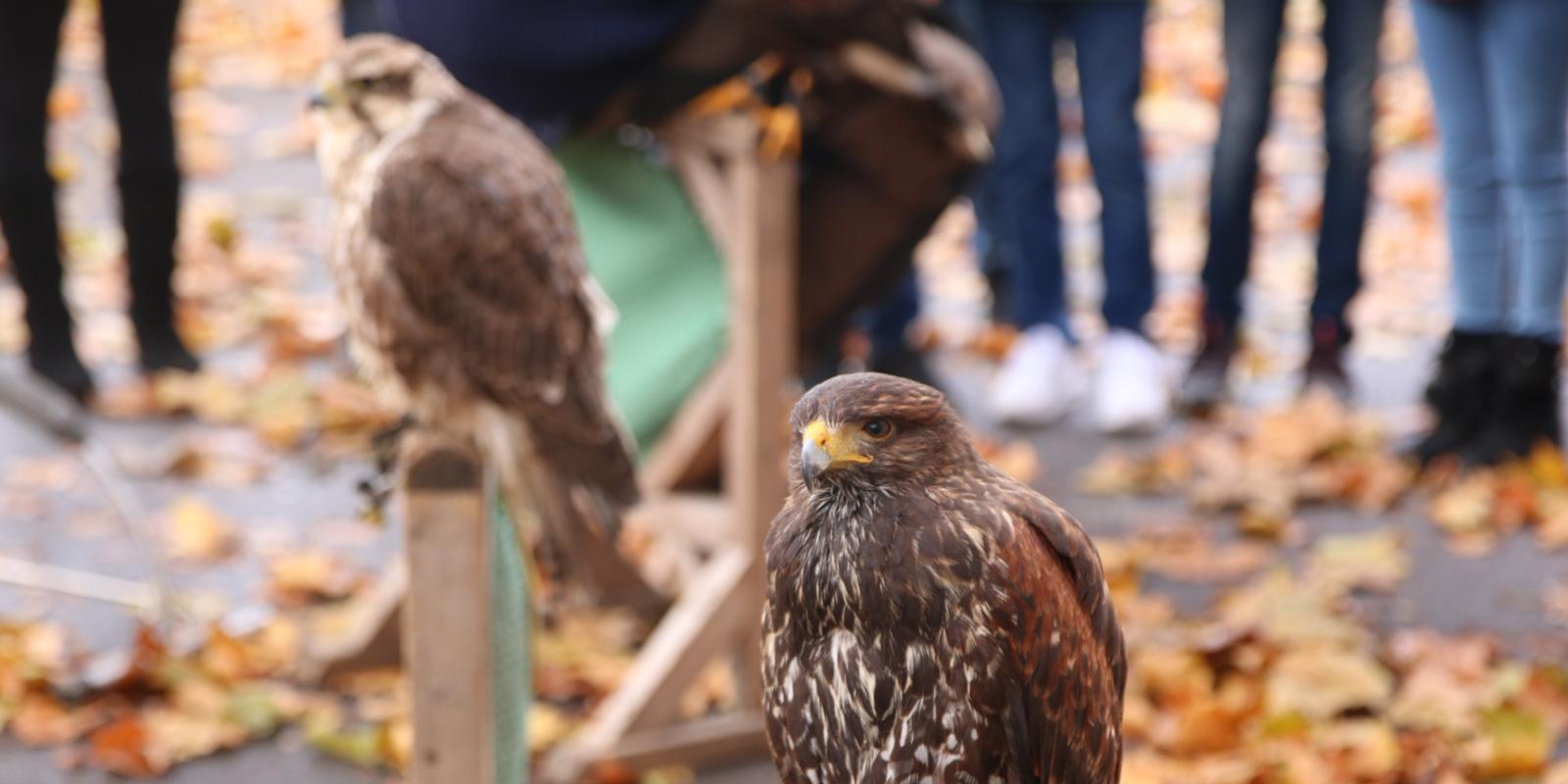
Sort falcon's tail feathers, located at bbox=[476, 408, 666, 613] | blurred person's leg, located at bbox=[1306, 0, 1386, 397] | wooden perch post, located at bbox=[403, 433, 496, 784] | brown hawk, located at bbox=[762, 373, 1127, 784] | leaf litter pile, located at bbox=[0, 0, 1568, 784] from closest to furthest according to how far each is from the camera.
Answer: brown hawk, located at bbox=[762, 373, 1127, 784]
wooden perch post, located at bbox=[403, 433, 496, 784]
falcon's tail feathers, located at bbox=[476, 408, 666, 613]
leaf litter pile, located at bbox=[0, 0, 1568, 784]
blurred person's leg, located at bbox=[1306, 0, 1386, 397]

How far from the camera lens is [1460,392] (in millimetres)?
5734

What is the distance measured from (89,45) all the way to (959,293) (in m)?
6.72

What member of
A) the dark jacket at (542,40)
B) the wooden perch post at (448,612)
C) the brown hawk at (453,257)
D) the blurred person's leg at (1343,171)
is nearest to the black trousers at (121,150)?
the dark jacket at (542,40)

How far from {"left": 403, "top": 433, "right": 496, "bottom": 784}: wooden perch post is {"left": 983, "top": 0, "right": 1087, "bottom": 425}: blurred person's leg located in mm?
4131

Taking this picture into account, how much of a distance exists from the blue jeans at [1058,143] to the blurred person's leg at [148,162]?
2859mm

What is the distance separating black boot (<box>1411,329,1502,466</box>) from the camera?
5.68 m

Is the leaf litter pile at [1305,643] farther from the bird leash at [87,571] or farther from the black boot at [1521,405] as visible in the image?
the bird leash at [87,571]

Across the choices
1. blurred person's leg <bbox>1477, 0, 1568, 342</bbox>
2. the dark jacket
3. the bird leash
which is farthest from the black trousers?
blurred person's leg <bbox>1477, 0, 1568, 342</bbox>

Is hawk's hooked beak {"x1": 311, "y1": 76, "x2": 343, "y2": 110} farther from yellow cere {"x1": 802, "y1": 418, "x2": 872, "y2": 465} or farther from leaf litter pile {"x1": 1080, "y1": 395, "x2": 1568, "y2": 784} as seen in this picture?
leaf litter pile {"x1": 1080, "y1": 395, "x2": 1568, "y2": 784}

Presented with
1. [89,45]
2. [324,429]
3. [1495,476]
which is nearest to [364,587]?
[324,429]

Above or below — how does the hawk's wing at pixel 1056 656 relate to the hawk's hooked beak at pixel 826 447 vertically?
below

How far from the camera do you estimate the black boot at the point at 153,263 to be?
21.2ft

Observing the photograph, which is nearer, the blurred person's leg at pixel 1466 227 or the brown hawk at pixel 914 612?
the brown hawk at pixel 914 612

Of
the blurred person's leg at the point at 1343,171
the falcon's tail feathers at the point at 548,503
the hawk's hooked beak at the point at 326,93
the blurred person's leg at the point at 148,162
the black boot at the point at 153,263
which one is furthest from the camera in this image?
the black boot at the point at 153,263
